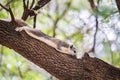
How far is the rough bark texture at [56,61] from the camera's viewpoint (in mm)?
1814

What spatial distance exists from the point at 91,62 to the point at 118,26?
34cm

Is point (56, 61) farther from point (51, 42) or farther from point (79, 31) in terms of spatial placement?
point (79, 31)

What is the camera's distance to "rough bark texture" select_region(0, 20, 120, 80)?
1.81m

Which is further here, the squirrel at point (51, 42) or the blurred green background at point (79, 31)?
the blurred green background at point (79, 31)

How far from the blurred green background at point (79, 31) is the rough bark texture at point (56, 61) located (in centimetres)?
7

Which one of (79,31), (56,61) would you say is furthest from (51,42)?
(79,31)

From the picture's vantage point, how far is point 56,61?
6.01 feet

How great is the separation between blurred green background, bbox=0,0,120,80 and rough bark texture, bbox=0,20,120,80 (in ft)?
0.23

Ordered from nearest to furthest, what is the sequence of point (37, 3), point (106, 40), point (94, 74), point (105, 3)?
1. point (94, 74)
2. point (37, 3)
3. point (105, 3)
4. point (106, 40)

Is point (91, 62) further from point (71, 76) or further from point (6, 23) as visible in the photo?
point (6, 23)

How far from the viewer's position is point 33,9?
1.97 meters

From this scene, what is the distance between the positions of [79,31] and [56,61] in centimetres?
121

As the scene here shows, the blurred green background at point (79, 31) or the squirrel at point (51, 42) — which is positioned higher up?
the squirrel at point (51, 42)

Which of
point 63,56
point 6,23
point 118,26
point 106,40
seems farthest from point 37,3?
point 106,40
